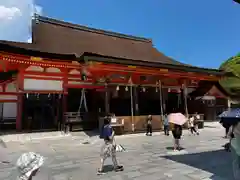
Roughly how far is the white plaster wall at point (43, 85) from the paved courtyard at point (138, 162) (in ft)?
11.8

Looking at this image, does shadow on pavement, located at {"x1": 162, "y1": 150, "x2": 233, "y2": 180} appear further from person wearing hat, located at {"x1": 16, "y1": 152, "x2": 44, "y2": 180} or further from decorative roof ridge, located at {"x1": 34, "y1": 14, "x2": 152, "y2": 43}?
decorative roof ridge, located at {"x1": 34, "y1": 14, "x2": 152, "y2": 43}

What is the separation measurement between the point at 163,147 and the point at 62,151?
3987mm

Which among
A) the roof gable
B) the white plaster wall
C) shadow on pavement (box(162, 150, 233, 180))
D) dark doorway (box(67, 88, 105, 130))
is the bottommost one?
shadow on pavement (box(162, 150, 233, 180))

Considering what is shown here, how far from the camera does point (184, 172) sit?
5887mm

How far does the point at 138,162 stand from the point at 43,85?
8304mm

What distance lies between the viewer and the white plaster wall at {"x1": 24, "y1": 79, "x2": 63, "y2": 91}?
12820mm

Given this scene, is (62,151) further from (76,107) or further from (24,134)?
(76,107)

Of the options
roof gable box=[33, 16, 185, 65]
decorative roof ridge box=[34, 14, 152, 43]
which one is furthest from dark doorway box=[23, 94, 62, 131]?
decorative roof ridge box=[34, 14, 152, 43]

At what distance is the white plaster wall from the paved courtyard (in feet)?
11.8

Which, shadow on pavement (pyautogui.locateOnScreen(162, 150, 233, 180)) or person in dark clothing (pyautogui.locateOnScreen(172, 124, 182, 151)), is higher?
person in dark clothing (pyautogui.locateOnScreen(172, 124, 182, 151))

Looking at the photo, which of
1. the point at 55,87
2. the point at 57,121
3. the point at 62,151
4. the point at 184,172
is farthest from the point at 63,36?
the point at 184,172

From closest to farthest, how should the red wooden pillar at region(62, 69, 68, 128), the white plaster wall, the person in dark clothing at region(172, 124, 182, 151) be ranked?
the person in dark clothing at region(172, 124, 182, 151) < the white plaster wall < the red wooden pillar at region(62, 69, 68, 128)

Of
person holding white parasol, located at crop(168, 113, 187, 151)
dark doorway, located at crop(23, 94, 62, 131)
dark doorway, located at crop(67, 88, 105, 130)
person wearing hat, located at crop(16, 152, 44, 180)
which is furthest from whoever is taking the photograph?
dark doorway, located at crop(67, 88, 105, 130)

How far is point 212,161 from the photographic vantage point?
7035mm
